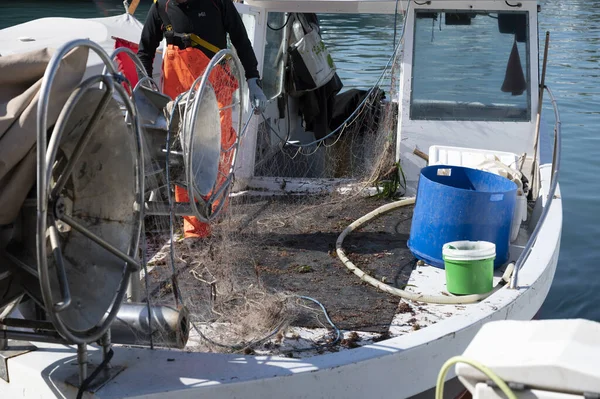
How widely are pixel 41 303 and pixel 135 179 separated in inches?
22.6

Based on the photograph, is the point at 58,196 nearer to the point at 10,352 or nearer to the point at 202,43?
the point at 10,352

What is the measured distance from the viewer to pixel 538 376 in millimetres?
2094

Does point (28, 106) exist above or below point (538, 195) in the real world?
above

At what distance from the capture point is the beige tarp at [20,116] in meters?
2.57

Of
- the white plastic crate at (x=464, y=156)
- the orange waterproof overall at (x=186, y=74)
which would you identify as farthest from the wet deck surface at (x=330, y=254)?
the orange waterproof overall at (x=186, y=74)

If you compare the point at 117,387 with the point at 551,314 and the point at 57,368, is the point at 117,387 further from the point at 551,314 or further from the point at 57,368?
the point at 551,314

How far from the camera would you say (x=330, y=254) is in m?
4.86

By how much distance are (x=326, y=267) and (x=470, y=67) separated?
7.42ft

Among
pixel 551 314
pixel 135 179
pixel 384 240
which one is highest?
pixel 135 179

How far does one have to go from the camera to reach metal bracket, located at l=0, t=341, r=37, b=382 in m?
3.25

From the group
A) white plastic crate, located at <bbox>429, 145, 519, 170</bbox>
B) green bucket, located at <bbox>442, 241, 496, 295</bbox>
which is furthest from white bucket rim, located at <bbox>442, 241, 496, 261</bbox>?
white plastic crate, located at <bbox>429, 145, 519, 170</bbox>

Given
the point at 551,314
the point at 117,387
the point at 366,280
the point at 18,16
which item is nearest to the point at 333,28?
the point at 18,16

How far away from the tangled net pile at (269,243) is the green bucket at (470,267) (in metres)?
0.72

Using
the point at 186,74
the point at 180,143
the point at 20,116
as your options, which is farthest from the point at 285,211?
the point at 20,116
